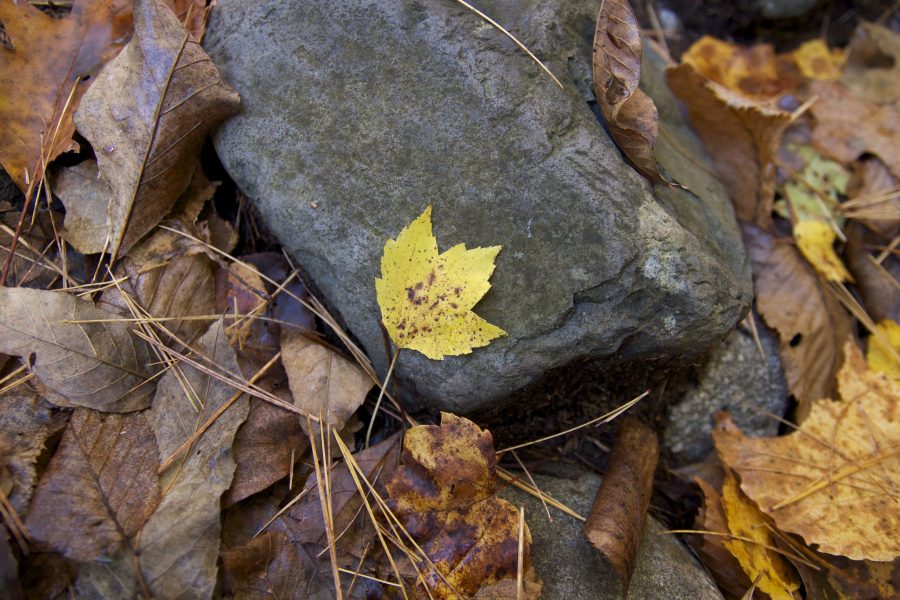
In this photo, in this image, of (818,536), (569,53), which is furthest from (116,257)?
(818,536)

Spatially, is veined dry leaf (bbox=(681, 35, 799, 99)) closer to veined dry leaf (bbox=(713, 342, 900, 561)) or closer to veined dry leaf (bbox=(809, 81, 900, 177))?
veined dry leaf (bbox=(809, 81, 900, 177))

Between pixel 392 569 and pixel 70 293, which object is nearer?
pixel 392 569

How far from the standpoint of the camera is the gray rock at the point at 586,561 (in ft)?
5.11

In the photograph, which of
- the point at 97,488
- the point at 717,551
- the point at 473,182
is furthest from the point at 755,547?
the point at 97,488

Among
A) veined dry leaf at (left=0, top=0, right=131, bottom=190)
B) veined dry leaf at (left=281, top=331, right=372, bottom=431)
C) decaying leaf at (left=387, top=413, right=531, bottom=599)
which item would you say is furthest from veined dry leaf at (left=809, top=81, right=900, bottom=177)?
veined dry leaf at (left=0, top=0, right=131, bottom=190)

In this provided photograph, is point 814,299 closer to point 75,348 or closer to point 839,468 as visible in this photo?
point 839,468

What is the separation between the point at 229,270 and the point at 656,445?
145 cm

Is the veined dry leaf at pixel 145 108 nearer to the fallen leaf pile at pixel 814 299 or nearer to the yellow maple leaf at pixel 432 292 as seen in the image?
the yellow maple leaf at pixel 432 292

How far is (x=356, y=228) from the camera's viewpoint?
5.39ft

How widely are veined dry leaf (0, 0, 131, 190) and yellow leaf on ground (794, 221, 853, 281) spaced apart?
8.25ft

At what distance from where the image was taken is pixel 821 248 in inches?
91.3

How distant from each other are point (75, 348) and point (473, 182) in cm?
114

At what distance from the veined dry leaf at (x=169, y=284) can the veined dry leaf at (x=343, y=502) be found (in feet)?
1.91

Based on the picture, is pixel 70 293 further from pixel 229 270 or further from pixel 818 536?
pixel 818 536
